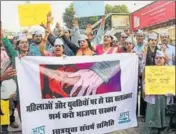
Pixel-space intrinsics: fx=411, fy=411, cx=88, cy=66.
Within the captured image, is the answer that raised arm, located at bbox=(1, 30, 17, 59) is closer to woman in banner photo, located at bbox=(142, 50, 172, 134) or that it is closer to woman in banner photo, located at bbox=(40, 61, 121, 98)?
woman in banner photo, located at bbox=(40, 61, 121, 98)

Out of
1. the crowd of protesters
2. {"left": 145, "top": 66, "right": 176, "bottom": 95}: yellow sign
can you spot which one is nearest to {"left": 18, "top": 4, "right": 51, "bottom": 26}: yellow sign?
the crowd of protesters

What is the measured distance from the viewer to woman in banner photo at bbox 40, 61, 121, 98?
210 inches

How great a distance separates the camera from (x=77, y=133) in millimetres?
5449

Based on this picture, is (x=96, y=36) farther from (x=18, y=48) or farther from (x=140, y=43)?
(x=18, y=48)

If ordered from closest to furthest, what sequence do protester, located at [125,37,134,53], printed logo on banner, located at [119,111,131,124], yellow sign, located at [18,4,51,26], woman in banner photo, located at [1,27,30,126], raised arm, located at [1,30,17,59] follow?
printed logo on banner, located at [119,111,131,124] < woman in banner photo, located at [1,27,30,126] < raised arm, located at [1,30,17,59] < yellow sign, located at [18,4,51,26] < protester, located at [125,37,134,53]

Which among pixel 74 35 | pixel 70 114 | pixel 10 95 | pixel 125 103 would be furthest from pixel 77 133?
pixel 74 35

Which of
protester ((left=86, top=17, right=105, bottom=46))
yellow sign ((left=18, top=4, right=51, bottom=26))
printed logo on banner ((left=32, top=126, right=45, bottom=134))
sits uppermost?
yellow sign ((left=18, top=4, right=51, bottom=26))

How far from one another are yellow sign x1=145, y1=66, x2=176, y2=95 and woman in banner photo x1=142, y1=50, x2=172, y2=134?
115 mm

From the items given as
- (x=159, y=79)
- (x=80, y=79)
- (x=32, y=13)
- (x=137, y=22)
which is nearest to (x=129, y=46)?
(x=159, y=79)

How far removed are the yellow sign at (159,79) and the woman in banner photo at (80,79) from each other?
1.96ft

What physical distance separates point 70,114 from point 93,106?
0.34m

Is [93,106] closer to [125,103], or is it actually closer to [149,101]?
[125,103]

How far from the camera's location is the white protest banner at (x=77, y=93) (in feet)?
17.1

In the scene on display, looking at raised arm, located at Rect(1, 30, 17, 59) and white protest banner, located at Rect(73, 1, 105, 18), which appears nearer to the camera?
raised arm, located at Rect(1, 30, 17, 59)
